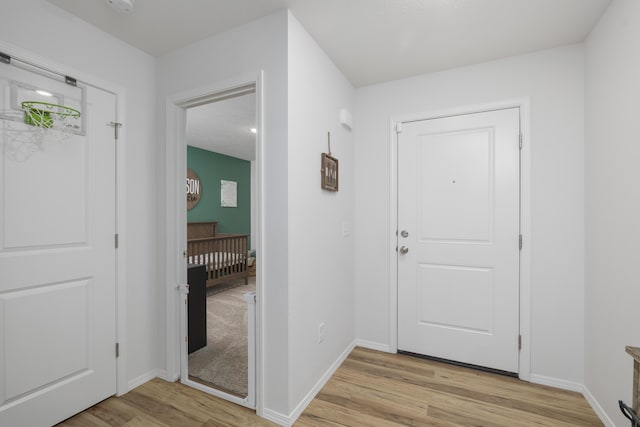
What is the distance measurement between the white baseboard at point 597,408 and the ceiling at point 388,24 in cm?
230

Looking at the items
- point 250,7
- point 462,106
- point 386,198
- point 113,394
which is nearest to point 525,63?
point 462,106

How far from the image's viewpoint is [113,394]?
6.23ft

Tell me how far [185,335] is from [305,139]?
1642 mm

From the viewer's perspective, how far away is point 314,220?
197 centimetres

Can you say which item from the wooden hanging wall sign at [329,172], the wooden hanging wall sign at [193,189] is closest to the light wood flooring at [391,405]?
the wooden hanging wall sign at [329,172]

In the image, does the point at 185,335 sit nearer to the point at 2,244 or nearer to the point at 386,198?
the point at 2,244

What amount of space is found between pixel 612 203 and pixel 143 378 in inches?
124

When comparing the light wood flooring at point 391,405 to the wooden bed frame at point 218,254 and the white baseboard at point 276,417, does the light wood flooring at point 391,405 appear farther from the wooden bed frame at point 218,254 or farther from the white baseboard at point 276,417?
the wooden bed frame at point 218,254

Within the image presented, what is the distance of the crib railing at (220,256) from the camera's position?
434 cm

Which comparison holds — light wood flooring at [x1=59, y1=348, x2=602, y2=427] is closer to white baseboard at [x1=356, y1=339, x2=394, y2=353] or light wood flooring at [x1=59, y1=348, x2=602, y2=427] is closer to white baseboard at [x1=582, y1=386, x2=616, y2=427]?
white baseboard at [x1=582, y1=386, x2=616, y2=427]

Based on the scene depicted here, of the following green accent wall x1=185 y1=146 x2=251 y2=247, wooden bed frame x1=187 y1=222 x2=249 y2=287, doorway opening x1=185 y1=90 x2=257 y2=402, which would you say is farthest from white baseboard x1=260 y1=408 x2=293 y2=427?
green accent wall x1=185 y1=146 x2=251 y2=247

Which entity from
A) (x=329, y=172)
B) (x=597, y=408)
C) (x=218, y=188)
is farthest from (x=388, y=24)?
(x=218, y=188)

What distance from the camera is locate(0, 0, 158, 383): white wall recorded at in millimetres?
1730

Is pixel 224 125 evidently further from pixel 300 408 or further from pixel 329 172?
pixel 300 408
